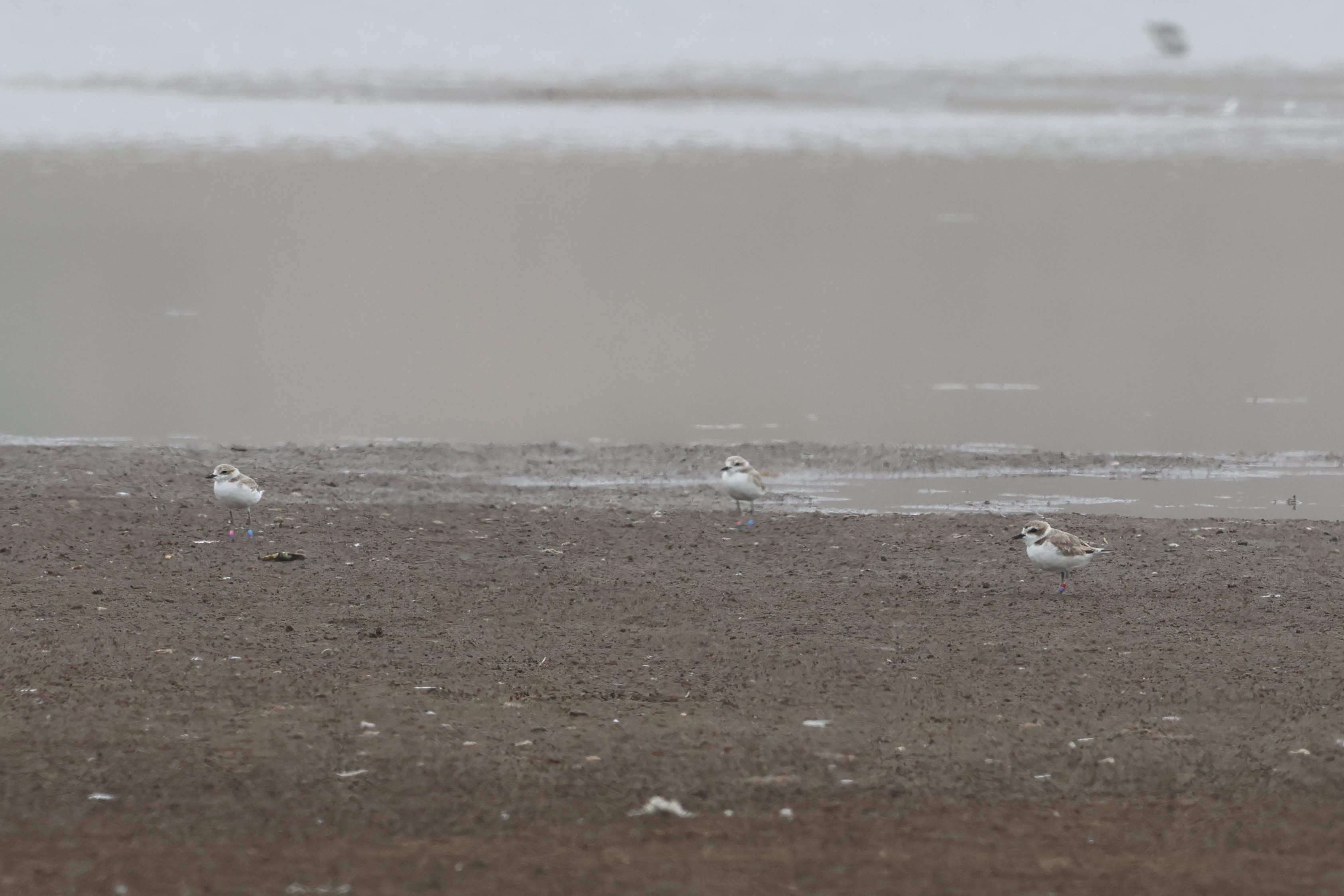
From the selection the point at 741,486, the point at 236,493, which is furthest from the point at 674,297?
the point at 236,493

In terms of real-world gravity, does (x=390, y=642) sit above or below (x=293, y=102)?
below

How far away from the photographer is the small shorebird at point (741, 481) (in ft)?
40.7

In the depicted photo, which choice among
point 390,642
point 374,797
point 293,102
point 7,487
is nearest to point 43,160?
point 293,102

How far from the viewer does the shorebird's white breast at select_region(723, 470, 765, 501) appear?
12.4m

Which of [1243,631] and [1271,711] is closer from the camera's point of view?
[1271,711]

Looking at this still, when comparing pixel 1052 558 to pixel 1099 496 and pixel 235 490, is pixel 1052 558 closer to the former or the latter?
pixel 1099 496

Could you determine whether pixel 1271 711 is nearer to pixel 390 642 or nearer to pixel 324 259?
pixel 390 642

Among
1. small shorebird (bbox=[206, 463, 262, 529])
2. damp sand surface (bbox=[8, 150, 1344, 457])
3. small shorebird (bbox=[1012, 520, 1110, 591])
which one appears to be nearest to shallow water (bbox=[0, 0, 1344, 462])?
damp sand surface (bbox=[8, 150, 1344, 457])

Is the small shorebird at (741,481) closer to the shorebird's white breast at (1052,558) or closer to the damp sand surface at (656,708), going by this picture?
the damp sand surface at (656,708)

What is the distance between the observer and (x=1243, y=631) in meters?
9.44

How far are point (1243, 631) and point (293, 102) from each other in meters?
37.6

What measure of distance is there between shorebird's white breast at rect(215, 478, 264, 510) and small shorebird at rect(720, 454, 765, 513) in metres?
3.16

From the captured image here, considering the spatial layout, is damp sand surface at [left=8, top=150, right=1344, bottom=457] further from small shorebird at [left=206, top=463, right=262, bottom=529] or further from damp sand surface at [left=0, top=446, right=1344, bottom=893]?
damp sand surface at [left=0, top=446, right=1344, bottom=893]

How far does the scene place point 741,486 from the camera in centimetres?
1242
